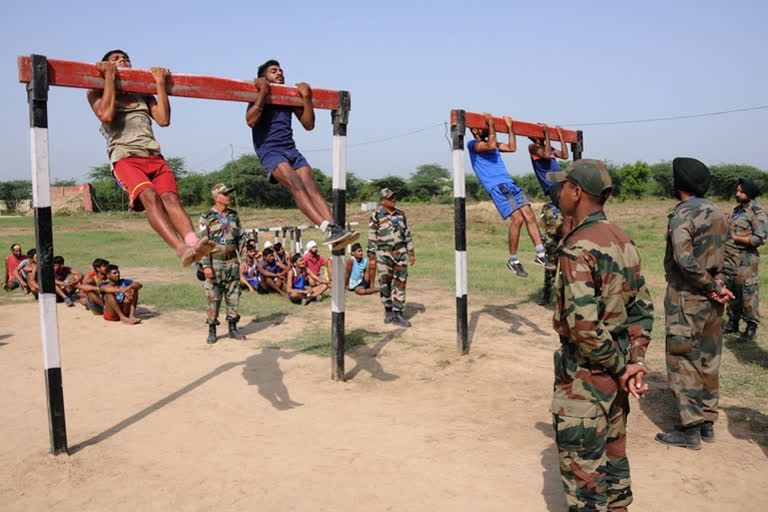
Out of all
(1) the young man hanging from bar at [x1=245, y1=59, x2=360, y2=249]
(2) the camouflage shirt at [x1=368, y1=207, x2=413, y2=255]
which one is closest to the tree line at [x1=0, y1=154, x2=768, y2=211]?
(2) the camouflage shirt at [x1=368, y1=207, x2=413, y2=255]

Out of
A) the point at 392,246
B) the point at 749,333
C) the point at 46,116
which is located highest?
the point at 46,116

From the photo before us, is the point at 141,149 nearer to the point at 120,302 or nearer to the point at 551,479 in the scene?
the point at 551,479

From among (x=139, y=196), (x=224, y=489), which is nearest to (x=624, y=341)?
(x=224, y=489)

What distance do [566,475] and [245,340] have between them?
20.1 feet

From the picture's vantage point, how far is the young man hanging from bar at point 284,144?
17.3 ft

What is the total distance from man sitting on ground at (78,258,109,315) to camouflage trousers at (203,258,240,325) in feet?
8.83

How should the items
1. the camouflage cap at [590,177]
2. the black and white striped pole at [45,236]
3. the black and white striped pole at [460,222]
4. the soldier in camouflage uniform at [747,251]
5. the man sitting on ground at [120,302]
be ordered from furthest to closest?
1. the man sitting on ground at [120,302]
2. the soldier in camouflage uniform at [747,251]
3. the black and white striped pole at [460,222]
4. the black and white striped pole at [45,236]
5. the camouflage cap at [590,177]

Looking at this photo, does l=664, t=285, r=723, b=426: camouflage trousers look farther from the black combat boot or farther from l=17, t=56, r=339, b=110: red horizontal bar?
the black combat boot

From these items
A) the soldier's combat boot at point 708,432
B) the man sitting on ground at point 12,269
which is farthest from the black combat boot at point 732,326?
the man sitting on ground at point 12,269

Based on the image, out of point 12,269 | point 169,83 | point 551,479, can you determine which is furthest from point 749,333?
point 12,269

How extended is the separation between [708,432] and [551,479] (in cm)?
156

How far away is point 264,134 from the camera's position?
5.57 m

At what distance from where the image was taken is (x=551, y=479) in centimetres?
435

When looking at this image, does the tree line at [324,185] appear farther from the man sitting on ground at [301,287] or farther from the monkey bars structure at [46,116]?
the monkey bars structure at [46,116]
